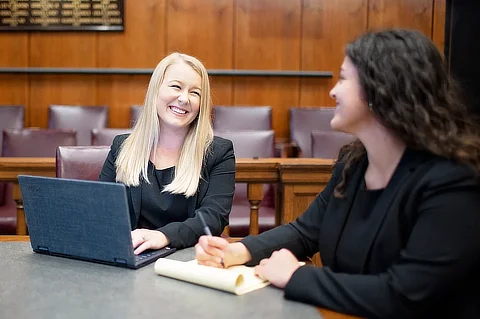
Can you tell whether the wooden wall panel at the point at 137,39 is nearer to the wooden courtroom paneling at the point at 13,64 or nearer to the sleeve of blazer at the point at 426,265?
the wooden courtroom paneling at the point at 13,64

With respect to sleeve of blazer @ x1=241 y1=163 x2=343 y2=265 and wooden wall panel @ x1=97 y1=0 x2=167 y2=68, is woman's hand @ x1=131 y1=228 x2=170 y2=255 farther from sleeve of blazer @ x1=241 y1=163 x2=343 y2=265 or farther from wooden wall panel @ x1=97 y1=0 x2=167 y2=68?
wooden wall panel @ x1=97 y1=0 x2=167 y2=68

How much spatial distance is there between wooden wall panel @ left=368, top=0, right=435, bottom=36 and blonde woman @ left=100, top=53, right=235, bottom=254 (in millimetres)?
3463

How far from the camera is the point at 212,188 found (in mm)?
2111

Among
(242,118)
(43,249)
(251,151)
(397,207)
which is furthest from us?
(242,118)

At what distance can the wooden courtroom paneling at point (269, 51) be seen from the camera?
17.0 feet

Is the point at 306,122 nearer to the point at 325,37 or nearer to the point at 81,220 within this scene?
the point at 325,37

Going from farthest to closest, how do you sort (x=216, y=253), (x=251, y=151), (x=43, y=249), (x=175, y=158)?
1. (x=251, y=151)
2. (x=175, y=158)
3. (x=43, y=249)
4. (x=216, y=253)

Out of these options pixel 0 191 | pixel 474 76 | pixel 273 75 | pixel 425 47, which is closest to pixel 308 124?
pixel 273 75

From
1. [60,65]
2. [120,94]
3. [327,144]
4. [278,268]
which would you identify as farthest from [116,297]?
[60,65]

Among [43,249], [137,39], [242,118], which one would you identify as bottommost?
[43,249]

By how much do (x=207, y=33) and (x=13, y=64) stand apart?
1.66m

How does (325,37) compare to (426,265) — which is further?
(325,37)

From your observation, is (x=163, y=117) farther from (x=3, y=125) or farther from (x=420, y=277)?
(x=3, y=125)

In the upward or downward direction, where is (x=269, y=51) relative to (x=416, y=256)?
upward
